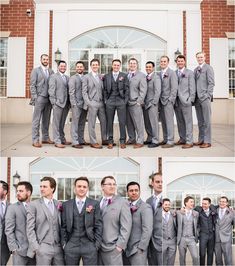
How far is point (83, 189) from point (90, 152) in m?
1.69

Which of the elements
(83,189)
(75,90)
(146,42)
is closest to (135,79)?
(75,90)

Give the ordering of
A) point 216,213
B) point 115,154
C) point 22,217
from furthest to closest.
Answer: point 216,213 < point 115,154 < point 22,217

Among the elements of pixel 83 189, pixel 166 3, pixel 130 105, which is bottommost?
pixel 83 189

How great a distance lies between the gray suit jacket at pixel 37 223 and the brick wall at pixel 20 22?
706cm

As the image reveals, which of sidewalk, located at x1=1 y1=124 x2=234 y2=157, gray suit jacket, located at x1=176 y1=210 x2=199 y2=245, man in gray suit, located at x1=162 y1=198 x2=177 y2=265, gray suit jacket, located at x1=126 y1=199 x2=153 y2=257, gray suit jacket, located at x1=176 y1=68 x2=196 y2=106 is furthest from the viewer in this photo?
gray suit jacket, located at x1=176 y1=68 x2=196 y2=106

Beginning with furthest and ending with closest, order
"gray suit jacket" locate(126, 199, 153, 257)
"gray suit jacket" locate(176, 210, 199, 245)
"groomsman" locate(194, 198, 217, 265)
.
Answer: "groomsman" locate(194, 198, 217, 265) < "gray suit jacket" locate(176, 210, 199, 245) < "gray suit jacket" locate(126, 199, 153, 257)

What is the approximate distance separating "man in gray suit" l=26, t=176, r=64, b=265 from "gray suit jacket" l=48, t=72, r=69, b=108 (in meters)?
2.18

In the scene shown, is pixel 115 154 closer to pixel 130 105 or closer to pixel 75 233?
pixel 130 105

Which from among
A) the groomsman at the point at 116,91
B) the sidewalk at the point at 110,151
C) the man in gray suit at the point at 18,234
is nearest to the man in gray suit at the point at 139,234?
the man in gray suit at the point at 18,234

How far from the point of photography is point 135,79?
6547 millimetres

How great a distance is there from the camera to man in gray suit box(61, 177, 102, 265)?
15.3 feet

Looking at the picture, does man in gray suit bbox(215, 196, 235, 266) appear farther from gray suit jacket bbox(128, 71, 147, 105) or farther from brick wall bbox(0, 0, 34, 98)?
brick wall bbox(0, 0, 34, 98)

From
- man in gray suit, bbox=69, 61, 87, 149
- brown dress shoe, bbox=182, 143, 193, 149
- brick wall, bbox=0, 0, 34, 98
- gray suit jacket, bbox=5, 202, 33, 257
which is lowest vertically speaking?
gray suit jacket, bbox=5, 202, 33, 257

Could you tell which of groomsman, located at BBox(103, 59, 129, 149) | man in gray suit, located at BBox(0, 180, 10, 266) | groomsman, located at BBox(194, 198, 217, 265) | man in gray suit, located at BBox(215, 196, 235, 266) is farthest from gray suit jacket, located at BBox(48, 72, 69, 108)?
man in gray suit, located at BBox(215, 196, 235, 266)
